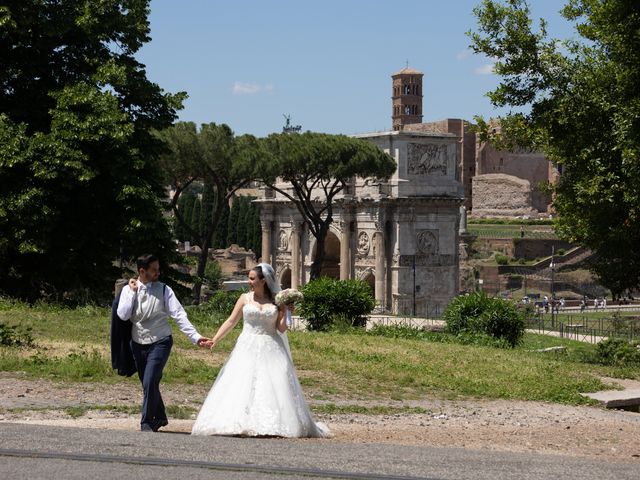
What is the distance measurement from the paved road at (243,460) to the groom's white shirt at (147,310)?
1.00 metres

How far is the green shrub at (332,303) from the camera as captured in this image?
22125mm

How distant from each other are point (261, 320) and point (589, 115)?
10.7 metres

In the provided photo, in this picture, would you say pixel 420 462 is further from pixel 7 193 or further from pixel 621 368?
pixel 7 193

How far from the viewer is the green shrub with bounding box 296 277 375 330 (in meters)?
22.1

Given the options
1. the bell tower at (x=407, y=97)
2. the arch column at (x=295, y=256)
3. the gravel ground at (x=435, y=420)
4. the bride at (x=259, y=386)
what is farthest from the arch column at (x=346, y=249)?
the bell tower at (x=407, y=97)

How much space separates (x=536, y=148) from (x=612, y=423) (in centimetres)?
859

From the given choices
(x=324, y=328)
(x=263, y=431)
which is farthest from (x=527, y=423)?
(x=324, y=328)

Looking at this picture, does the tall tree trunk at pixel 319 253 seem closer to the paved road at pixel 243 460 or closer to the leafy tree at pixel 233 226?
the paved road at pixel 243 460

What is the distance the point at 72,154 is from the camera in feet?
60.8

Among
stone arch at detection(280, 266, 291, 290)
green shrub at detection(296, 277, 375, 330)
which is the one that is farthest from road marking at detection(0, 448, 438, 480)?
stone arch at detection(280, 266, 291, 290)

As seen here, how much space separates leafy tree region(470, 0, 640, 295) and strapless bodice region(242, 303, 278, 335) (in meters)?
9.46

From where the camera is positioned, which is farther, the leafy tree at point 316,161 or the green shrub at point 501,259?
the green shrub at point 501,259

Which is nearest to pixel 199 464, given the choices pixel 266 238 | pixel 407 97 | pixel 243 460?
pixel 243 460

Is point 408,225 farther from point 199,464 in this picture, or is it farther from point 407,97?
point 407,97
